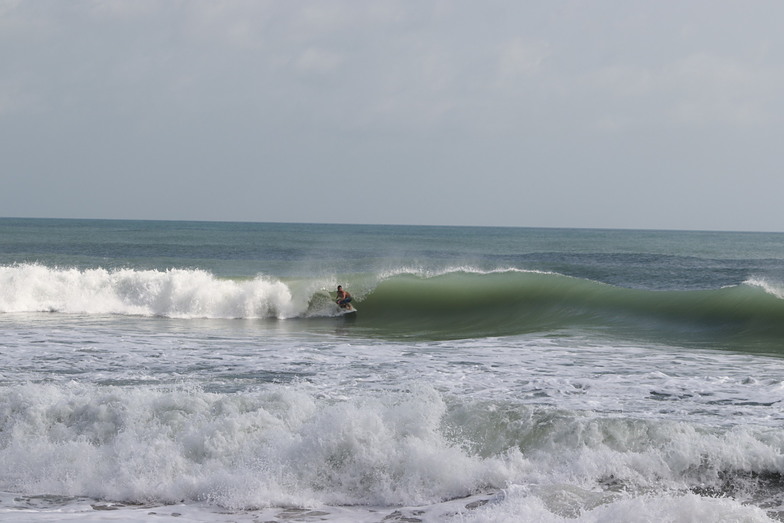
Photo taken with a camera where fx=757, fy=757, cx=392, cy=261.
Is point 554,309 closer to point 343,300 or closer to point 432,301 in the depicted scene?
point 432,301

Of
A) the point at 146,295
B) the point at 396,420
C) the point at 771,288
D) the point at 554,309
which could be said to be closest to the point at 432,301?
the point at 554,309

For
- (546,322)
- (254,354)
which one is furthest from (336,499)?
(546,322)

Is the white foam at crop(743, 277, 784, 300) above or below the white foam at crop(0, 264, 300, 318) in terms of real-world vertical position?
above

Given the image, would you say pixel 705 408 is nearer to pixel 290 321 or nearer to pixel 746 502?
pixel 746 502

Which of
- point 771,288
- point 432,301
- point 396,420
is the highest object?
point 771,288

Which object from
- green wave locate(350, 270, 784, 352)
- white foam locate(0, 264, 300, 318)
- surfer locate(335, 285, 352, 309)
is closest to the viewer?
green wave locate(350, 270, 784, 352)

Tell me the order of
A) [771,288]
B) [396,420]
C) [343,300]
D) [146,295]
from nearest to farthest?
[396,420] < [771,288] < [343,300] < [146,295]

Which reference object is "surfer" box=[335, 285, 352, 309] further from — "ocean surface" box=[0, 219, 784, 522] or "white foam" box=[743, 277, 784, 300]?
"white foam" box=[743, 277, 784, 300]

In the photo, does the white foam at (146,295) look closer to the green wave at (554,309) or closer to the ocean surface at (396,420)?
the green wave at (554,309)

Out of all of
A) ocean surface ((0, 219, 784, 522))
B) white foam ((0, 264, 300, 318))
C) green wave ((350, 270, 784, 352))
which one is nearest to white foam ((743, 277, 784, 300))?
green wave ((350, 270, 784, 352))

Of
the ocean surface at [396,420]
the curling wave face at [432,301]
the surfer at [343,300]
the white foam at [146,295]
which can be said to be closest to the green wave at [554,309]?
the curling wave face at [432,301]

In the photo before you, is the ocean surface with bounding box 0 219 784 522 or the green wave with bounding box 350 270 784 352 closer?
the ocean surface with bounding box 0 219 784 522

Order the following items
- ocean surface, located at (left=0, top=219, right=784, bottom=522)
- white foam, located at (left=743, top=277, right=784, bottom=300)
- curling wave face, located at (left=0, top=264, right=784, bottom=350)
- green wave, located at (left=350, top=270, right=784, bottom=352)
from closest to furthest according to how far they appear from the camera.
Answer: ocean surface, located at (left=0, top=219, right=784, bottom=522)
green wave, located at (left=350, top=270, right=784, bottom=352)
curling wave face, located at (left=0, top=264, right=784, bottom=350)
white foam, located at (left=743, top=277, right=784, bottom=300)

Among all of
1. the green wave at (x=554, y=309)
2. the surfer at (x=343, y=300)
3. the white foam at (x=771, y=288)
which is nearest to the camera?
the green wave at (x=554, y=309)
